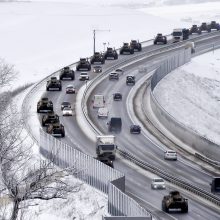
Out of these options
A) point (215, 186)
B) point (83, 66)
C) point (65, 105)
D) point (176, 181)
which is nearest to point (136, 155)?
point (176, 181)

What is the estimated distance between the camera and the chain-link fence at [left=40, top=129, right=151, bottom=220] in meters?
53.9

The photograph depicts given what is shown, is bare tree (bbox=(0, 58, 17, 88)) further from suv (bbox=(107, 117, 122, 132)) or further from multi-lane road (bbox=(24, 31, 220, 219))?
suv (bbox=(107, 117, 122, 132))

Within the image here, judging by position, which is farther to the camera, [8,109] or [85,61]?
[85,61]

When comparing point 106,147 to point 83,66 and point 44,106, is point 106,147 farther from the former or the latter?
point 83,66

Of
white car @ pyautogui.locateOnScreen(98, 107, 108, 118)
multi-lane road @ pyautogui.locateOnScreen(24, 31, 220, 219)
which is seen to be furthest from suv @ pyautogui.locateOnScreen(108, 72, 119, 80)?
white car @ pyautogui.locateOnScreen(98, 107, 108, 118)

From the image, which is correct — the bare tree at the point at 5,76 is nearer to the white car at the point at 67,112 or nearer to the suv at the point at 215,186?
the white car at the point at 67,112

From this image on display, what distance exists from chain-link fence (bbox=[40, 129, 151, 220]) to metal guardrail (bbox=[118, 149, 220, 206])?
21.0 ft

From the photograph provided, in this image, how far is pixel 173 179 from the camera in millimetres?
68938

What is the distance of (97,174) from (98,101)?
146 ft

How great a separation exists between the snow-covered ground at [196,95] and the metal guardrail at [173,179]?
26.4 metres

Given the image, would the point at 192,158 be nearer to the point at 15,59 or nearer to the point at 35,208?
the point at 35,208

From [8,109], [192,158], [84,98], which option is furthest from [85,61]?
[192,158]

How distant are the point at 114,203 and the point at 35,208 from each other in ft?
17.9

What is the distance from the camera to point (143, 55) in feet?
484
